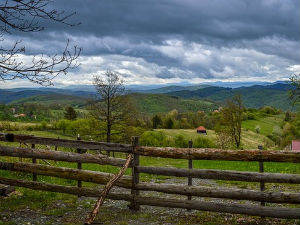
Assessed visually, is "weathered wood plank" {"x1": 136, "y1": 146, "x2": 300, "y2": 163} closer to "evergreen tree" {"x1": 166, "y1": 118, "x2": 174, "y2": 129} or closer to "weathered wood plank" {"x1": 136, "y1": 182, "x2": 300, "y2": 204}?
"weathered wood plank" {"x1": 136, "y1": 182, "x2": 300, "y2": 204}

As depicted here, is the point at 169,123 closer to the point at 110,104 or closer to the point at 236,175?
the point at 110,104

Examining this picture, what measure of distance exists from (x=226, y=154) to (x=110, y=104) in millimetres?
25838

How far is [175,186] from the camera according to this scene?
9234 mm

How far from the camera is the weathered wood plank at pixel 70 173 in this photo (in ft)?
31.6

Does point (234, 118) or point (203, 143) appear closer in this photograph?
point (234, 118)

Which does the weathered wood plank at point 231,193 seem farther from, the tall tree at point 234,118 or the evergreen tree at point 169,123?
the evergreen tree at point 169,123

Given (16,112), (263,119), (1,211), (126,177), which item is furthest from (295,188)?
(16,112)

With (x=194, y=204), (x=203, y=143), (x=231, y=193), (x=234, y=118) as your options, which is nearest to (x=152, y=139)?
(x=203, y=143)

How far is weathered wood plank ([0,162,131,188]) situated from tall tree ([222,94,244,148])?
176 ft

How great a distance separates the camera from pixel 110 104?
110 ft

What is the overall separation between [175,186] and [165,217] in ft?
3.10

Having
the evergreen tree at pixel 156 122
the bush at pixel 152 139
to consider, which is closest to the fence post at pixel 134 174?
the bush at pixel 152 139

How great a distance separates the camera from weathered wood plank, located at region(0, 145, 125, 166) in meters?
9.79

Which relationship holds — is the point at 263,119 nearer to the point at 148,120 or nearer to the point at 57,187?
the point at 148,120
